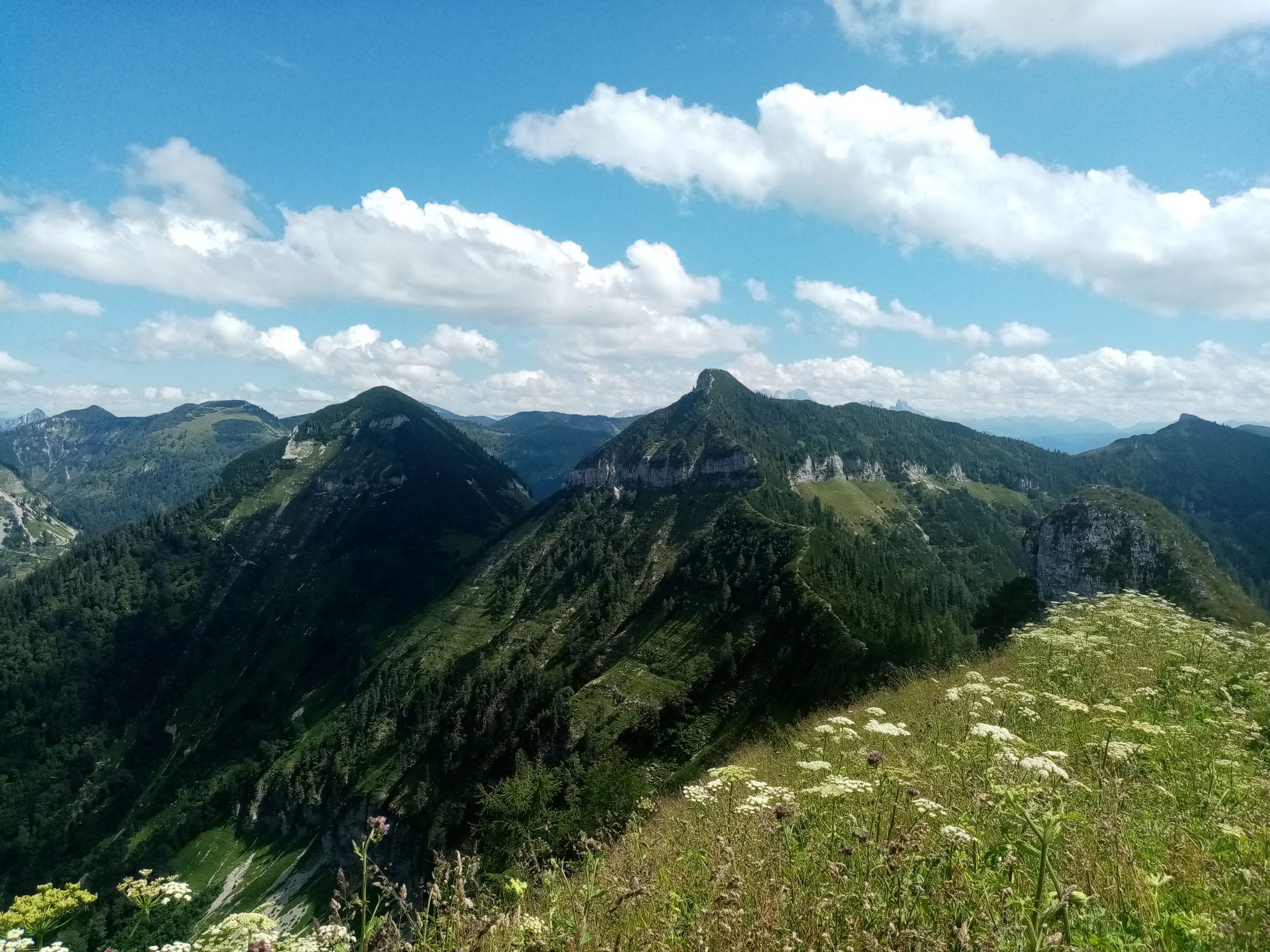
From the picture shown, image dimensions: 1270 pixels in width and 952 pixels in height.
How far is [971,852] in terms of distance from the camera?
6.18 m

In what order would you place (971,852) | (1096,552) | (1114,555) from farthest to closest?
(1096,552)
(1114,555)
(971,852)

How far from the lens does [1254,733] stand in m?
11.8

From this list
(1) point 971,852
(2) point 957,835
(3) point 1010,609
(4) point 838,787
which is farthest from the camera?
(3) point 1010,609

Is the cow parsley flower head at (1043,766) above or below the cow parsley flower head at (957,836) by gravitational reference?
above

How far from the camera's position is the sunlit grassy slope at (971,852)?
16.6ft

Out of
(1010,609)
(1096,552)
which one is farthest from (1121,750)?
(1096,552)

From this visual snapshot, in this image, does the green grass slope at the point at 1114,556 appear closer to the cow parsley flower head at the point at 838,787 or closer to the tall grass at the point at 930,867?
the tall grass at the point at 930,867

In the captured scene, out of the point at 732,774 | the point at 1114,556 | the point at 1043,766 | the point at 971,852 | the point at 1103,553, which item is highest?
the point at 1043,766

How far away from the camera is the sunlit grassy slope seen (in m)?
5.07

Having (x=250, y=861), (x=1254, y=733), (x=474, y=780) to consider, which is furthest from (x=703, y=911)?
(x=250, y=861)

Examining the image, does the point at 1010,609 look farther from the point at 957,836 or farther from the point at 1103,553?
the point at 957,836

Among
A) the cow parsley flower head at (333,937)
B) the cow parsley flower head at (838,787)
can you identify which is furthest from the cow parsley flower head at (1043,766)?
the cow parsley flower head at (333,937)

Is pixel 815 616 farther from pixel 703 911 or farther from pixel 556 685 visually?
pixel 703 911

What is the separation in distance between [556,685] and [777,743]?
111511mm
